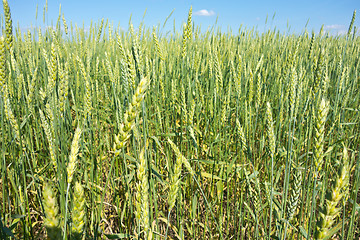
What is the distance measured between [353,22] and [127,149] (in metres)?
1.60

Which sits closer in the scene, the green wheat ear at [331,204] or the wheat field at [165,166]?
the green wheat ear at [331,204]

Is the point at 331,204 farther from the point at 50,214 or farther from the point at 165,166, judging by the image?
the point at 165,166

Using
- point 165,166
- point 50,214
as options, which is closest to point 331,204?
point 50,214

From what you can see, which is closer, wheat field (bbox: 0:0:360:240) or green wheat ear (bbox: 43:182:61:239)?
green wheat ear (bbox: 43:182:61:239)

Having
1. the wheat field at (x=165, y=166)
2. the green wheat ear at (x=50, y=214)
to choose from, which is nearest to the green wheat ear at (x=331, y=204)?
the wheat field at (x=165, y=166)

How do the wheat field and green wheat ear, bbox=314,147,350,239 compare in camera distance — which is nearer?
green wheat ear, bbox=314,147,350,239

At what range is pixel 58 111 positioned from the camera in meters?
0.88

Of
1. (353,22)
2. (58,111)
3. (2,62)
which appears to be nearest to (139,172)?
(58,111)

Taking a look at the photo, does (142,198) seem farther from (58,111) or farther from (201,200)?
(201,200)

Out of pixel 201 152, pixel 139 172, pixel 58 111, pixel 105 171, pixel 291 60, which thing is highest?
pixel 291 60

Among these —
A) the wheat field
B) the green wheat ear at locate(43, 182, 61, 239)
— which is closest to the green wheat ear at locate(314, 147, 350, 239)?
the wheat field

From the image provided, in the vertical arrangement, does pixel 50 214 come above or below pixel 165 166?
above

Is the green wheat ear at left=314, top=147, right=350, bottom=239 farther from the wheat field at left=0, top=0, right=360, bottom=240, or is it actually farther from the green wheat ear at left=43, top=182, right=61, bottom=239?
the green wheat ear at left=43, top=182, right=61, bottom=239

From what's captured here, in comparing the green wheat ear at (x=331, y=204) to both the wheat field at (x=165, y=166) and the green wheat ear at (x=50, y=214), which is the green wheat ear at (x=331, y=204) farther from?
the green wheat ear at (x=50, y=214)
